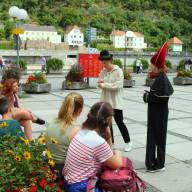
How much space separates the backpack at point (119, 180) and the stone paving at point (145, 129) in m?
1.26

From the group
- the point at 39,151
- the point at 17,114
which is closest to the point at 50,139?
the point at 39,151

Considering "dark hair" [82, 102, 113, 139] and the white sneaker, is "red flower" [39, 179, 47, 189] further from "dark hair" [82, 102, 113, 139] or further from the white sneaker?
the white sneaker

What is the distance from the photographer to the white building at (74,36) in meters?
110

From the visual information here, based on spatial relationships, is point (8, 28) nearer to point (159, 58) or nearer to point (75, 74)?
point (75, 74)

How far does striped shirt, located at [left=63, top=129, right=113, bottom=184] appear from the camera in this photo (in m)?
3.71

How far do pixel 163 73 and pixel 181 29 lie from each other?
128 meters

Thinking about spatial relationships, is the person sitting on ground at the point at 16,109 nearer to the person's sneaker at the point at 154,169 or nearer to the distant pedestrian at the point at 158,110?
the distant pedestrian at the point at 158,110

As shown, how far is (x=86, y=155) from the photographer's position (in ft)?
12.2

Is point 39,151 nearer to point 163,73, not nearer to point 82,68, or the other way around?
point 163,73

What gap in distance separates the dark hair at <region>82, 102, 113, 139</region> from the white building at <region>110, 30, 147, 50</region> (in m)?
109

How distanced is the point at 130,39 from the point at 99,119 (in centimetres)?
11467

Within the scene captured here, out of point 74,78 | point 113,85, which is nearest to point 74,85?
point 74,78

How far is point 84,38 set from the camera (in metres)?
117

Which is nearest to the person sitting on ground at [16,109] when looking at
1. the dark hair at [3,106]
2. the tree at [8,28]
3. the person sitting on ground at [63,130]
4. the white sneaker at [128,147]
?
the dark hair at [3,106]
